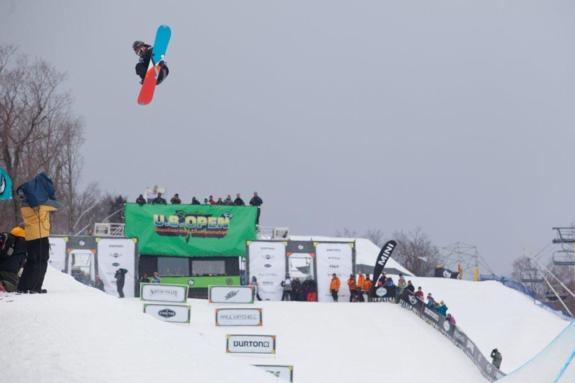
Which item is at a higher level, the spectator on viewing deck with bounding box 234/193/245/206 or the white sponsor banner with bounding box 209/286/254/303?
the spectator on viewing deck with bounding box 234/193/245/206

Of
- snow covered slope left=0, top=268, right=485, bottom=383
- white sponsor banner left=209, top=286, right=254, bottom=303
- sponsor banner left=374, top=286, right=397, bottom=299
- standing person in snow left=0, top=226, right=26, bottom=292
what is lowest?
sponsor banner left=374, top=286, right=397, bottom=299

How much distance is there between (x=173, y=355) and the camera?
30.5 feet

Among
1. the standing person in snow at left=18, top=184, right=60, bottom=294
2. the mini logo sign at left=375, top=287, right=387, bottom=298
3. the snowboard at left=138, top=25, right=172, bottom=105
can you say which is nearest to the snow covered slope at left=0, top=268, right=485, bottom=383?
the standing person in snow at left=18, top=184, right=60, bottom=294

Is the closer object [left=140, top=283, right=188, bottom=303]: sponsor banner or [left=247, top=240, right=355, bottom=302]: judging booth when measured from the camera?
[left=140, top=283, right=188, bottom=303]: sponsor banner

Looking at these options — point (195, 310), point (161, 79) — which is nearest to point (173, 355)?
point (161, 79)

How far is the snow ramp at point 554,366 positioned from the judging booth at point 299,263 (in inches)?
807

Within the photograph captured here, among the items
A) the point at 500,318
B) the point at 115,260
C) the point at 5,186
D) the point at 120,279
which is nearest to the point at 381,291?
the point at 500,318

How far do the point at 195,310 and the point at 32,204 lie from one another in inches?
644

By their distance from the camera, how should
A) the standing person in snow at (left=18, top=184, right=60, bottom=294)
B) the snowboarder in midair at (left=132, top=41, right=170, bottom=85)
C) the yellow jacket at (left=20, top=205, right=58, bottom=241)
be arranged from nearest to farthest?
the standing person in snow at (left=18, top=184, right=60, bottom=294) < the yellow jacket at (left=20, top=205, right=58, bottom=241) < the snowboarder in midair at (left=132, top=41, right=170, bottom=85)

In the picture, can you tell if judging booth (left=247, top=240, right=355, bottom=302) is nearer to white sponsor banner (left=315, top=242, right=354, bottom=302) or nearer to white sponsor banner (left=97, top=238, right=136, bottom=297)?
white sponsor banner (left=315, top=242, right=354, bottom=302)

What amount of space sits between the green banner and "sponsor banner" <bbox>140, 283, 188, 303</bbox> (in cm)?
883

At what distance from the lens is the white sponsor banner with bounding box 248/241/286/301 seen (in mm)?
31672

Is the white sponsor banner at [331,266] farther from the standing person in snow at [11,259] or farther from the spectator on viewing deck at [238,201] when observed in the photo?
the standing person in snow at [11,259]

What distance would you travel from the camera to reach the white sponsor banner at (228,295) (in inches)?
984
